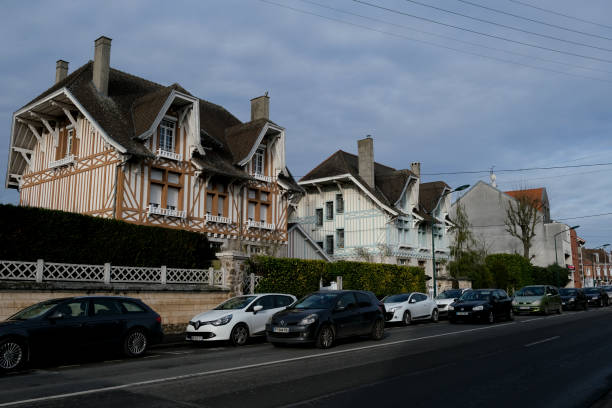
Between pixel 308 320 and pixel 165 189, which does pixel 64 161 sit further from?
pixel 308 320

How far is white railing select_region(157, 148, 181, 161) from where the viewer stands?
24984 millimetres

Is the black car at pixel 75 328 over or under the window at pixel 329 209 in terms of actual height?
under

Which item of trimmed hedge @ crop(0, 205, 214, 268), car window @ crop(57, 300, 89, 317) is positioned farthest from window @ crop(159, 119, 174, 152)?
car window @ crop(57, 300, 89, 317)

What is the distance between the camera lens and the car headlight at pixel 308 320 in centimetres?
1288

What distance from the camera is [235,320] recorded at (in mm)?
14883

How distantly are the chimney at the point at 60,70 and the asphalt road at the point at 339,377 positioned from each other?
2298cm

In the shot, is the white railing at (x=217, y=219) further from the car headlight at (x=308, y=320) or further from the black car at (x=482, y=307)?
the car headlight at (x=308, y=320)

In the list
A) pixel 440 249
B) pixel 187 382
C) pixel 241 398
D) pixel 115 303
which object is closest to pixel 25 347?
pixel 115 303

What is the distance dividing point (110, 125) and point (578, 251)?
275 ft

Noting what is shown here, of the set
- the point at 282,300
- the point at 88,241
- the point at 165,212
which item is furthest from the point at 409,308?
the point at 88,241

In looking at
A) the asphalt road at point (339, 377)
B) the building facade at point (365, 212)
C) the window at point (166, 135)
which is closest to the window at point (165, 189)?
the window at point (166, 135)

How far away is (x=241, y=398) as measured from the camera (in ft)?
23.4

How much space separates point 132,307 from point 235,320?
326 centimetres

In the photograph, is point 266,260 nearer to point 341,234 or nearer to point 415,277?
point 415,277
